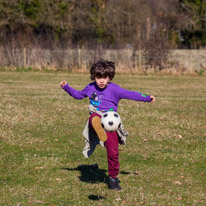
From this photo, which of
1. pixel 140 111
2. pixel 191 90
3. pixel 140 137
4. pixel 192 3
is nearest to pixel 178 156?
pixel 140 137

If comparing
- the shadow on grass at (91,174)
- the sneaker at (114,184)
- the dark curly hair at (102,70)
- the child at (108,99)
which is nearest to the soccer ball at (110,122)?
the child at (108,99)

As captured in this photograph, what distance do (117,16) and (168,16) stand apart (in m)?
10.4

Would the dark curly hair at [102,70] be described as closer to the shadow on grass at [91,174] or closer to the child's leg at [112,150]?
the child's leg at [112,150]

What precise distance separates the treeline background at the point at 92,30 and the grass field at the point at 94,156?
15354 mm

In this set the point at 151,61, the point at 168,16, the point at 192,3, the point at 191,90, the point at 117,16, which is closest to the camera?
the point at 191,90

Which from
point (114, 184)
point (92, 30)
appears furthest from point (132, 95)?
point (92, 30)

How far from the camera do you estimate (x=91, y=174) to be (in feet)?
22.4

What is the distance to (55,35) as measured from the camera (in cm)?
3922

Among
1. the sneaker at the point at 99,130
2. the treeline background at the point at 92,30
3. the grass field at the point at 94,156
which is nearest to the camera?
the sneaker at the point at 99,130

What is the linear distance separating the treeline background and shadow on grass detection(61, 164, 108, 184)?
22.8 metres

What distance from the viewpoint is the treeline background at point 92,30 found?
1174 inches

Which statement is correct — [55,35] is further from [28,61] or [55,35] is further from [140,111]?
[140,111]

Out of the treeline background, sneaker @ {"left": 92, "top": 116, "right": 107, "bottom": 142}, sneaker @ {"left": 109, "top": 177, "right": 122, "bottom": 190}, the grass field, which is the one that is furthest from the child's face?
the treeline background

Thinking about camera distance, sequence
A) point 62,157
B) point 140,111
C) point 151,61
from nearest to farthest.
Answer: point 62,157, point 140,111, point 151,61
